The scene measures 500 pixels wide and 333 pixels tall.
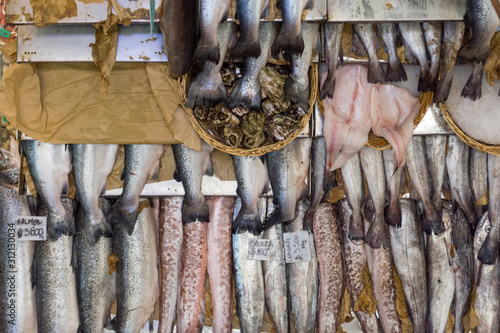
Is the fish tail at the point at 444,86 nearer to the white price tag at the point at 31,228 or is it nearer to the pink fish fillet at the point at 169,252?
the pink fish fillet at the point at 169,252

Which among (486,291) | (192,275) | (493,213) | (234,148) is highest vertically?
(234,148)

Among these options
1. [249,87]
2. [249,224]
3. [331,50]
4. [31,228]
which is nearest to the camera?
[249,87]

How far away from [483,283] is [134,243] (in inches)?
96.6

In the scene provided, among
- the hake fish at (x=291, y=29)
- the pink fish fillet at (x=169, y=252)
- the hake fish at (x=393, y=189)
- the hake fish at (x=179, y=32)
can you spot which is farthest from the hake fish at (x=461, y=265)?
the hake fish at (x=179, y=32)

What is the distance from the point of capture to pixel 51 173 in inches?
107

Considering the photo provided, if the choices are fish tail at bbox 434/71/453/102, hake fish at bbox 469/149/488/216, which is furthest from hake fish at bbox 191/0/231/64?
hake fish at bbox 469/149/488/216

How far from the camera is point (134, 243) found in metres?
2.85

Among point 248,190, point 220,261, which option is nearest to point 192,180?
point 248,190

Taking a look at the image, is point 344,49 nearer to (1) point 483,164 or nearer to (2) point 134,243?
(1) point 483,164

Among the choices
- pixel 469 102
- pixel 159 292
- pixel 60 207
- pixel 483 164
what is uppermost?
pixel 469 102

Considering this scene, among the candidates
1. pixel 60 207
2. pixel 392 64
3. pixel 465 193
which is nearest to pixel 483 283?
pixel 465 193

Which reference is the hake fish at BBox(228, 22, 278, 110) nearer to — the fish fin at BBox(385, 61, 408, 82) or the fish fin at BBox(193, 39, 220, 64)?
the fish fin at BBox(193, 39, 220, 64)

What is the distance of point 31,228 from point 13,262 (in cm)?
29

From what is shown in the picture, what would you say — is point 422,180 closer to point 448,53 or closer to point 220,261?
point 448,53
